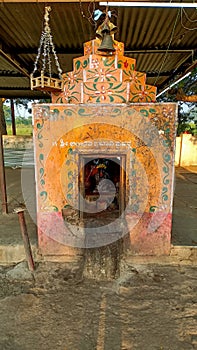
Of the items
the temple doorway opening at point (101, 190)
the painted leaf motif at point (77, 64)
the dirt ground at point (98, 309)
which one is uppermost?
the painted leaf motif at point (77, 64)

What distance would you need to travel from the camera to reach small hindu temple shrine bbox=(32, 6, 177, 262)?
13.1ft

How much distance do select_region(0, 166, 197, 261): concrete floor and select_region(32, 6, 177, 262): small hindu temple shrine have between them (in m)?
0.52

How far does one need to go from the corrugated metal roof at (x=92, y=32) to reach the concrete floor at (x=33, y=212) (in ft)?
11.2

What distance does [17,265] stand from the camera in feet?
14.0

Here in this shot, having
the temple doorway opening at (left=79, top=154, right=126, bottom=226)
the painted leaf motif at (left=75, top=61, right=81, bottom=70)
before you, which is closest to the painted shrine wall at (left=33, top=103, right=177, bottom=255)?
the temple doorway opening at (left=79, top=154, right=126, bottom=226)

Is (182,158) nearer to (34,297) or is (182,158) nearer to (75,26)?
(75,26)

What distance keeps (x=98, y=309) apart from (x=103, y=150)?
7.44ft

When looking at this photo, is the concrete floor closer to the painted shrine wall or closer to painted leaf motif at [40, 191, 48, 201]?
the painted shrine wall

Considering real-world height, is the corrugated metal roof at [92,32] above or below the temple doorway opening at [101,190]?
above

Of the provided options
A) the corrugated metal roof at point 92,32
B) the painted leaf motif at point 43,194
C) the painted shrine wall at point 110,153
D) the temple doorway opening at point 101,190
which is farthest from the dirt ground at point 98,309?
the corrugated metal roof at point 92,32

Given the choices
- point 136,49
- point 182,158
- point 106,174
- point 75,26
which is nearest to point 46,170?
point 106,174

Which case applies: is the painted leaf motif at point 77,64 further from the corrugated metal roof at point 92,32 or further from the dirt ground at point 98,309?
the dirt ground at point 98,309

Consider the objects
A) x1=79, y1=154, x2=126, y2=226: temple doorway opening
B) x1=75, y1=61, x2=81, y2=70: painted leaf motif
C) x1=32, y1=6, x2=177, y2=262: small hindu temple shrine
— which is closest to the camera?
x1=32, y1=6, x2=177, y2=262: small hindu temple shrine

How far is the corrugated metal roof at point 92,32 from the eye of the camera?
3.74m
